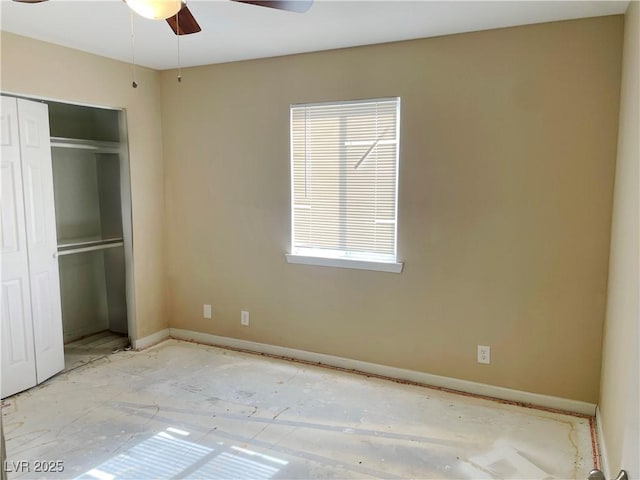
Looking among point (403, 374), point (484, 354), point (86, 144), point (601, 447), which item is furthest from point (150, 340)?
point (601, 447)

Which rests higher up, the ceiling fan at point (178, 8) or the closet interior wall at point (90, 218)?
the ceiling fan at point (178, 8)

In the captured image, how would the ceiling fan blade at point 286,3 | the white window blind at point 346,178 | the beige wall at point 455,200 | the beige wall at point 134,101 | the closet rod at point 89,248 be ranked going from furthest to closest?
1. the closet rod at point 89,248
2. the white window blind at point 346,178
3. the beige wall at point 134,101
4. the beige wall at point 455,200
5. the ceiling fan blade at point 286,3

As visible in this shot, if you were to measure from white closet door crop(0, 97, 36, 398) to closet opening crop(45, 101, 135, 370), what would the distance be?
0.54 meters

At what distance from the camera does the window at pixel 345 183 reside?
3188 millimetres

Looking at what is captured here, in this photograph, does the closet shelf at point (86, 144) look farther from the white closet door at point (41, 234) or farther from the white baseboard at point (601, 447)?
the white baseboard at point (601, 447)

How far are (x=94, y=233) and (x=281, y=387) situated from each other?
7.97 ft

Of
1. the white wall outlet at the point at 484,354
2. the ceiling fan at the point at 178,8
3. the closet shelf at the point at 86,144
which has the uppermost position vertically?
the ceiling fan at the point at 178,8

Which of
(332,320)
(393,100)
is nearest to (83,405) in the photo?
(332,320)

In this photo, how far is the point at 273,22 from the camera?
2.68m

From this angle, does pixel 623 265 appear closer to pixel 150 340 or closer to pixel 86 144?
pixel 150 340

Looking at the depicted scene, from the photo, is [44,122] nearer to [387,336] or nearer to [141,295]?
[141,295]

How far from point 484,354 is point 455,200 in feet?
3.50

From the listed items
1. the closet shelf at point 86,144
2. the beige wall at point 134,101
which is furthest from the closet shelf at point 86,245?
the closet shelf at point 86,144

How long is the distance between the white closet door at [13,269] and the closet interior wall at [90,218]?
0.67 m
